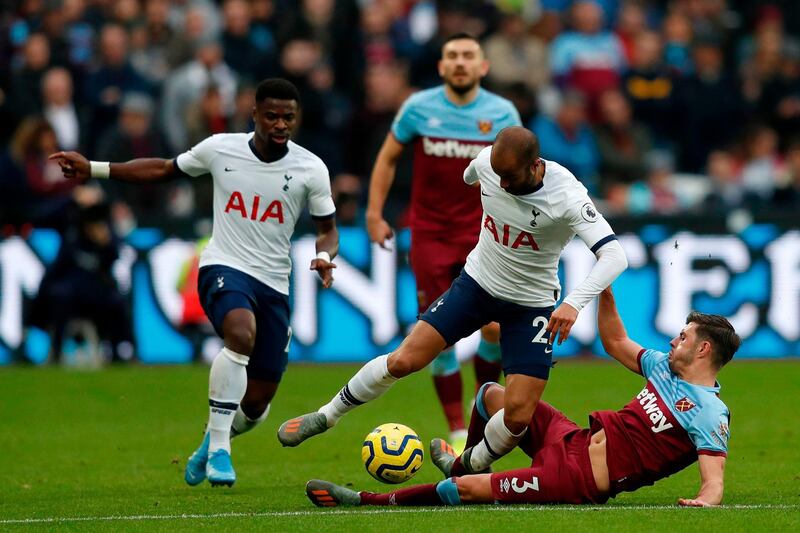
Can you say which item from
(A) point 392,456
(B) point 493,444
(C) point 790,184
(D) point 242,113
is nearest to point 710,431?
(B) point 493,444

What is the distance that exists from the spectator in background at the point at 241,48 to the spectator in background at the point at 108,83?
1.30 meters

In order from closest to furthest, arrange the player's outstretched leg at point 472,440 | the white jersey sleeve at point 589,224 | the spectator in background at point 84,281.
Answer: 1. the white jersey sleeve at point 589,224
2. the player's outstretched leg at point 472,440
3. the spectator in background at point 84,281

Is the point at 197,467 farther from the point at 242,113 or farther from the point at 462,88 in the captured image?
the point at 242,113

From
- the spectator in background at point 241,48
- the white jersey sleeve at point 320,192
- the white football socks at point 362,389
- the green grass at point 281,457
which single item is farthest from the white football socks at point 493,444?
the spectator in background at point 241,48

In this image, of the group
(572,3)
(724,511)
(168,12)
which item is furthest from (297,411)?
(572,3)

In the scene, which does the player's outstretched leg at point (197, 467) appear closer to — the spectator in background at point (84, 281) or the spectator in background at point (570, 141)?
the spectator in background at point (84, 281)

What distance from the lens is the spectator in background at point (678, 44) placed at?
2283 centimetres

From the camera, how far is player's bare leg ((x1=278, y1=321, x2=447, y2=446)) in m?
9.76

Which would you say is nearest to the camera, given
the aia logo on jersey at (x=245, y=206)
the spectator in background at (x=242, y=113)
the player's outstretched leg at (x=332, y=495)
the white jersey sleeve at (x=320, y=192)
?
the player's outstretched leg at (x=332, y=495)

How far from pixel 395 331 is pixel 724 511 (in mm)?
9811

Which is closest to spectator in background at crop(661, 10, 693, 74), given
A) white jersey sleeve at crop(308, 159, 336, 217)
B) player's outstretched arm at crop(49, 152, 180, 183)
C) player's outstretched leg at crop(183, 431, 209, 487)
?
white jersey sleeve at crop(308, 159, 336, 217)

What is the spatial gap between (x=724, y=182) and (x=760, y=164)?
0.66 metres

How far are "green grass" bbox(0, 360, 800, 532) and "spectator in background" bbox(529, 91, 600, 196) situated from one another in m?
2.99

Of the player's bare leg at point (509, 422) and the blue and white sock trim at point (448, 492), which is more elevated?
the player's bare leg at point (509, 422)
